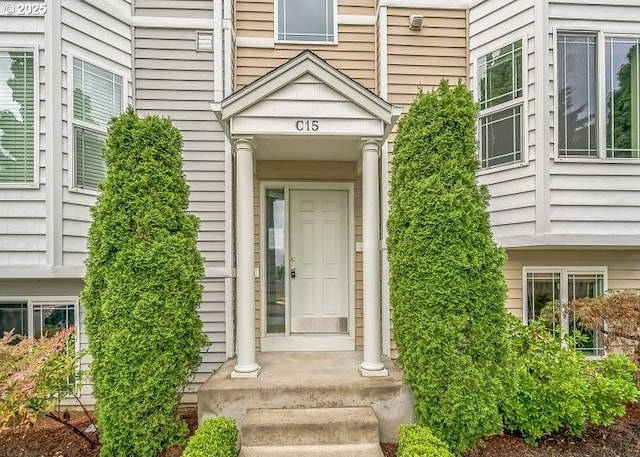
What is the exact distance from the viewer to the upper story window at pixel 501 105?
4465mm

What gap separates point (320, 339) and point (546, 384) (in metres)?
2.52

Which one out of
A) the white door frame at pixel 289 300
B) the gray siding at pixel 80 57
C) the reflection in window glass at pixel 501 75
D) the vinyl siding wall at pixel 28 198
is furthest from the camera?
the white door frame at pixel 289 300

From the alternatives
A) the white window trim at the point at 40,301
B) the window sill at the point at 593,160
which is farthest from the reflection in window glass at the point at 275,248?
the window sill at the point at 593,160

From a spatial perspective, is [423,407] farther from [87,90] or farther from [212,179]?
[87,90]

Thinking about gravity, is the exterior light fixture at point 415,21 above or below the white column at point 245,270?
above

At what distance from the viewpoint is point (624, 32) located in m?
4.33

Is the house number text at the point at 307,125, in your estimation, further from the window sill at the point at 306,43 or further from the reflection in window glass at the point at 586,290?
the reflection in window glass at the point at 586,290

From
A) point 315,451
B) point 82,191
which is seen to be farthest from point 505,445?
point 82,191

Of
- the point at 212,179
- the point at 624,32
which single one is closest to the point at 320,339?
the point at 212,179

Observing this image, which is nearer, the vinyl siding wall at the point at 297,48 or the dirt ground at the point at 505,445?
the dirt ground at the point at 505,445

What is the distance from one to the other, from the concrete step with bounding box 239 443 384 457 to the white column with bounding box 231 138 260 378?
72cm

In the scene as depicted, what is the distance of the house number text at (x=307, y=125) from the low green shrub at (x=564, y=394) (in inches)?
111

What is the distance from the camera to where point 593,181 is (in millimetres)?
4230

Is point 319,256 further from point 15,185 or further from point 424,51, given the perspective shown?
point 15,185
